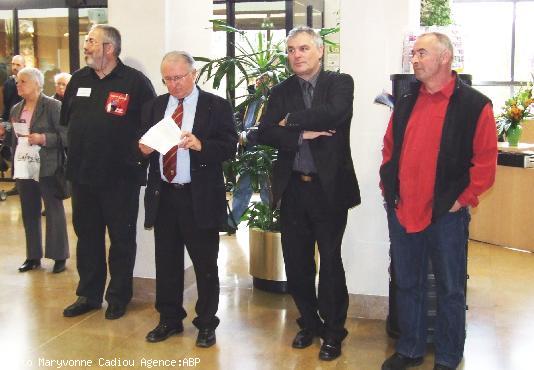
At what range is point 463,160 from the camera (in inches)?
133

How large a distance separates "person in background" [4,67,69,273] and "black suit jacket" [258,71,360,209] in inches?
94.5

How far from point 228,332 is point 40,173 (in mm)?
2274

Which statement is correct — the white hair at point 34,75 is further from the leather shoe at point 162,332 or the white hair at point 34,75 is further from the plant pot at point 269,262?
the leather shoe at point 162,332

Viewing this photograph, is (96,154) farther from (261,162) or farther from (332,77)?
(332,77)

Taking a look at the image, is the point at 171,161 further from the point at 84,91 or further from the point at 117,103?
the point at 84,91

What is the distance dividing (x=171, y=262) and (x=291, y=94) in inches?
47.9

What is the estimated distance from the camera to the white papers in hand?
3.75m

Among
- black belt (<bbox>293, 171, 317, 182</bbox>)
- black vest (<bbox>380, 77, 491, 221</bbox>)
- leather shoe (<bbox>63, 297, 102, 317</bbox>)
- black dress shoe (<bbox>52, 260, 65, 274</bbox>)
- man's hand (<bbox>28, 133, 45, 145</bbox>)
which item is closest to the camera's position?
black vest (<bbox>380, 77, 491, 221</bbox>)

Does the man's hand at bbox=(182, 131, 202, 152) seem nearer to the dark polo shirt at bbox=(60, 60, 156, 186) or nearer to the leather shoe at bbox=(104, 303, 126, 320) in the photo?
the dark polo shirt at bbox=(60, 60, 156, 186)

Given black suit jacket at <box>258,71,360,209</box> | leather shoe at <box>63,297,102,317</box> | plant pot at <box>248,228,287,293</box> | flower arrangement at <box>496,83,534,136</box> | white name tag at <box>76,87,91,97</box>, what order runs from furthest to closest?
flower arrangement at <box>496,83,534,136</box> → plant pot at <box>248,228,287,293</box> → leather shoe at <box>63,297,102,317</box> → white name tag at <box>76,87,91,97</box> → black suit jacket at <box>258,71,360,209</box>

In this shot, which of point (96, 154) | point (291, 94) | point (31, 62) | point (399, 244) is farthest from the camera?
point (31, 62)

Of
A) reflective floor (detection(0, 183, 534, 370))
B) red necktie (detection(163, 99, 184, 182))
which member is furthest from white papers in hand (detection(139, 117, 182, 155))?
reflective floor (detection(0, 183, 534, 370))

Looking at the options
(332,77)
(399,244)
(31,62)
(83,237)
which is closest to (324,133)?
(332,77)

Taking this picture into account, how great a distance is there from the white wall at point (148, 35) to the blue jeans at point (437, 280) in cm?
201
